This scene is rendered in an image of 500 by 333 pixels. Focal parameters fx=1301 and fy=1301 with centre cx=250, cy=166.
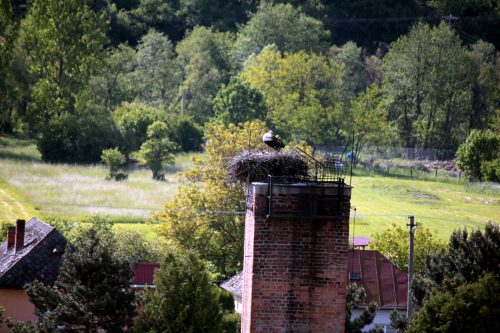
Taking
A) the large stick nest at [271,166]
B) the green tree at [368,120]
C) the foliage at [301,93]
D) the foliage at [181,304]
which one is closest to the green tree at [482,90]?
the green tree at [368,120]

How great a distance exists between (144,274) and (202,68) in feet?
201

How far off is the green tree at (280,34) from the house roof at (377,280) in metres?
63.6

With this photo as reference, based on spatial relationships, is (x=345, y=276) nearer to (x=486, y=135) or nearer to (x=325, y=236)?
(x=325, y=236)

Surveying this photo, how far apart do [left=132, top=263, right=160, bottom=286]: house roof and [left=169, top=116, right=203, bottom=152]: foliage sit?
42.8 meters

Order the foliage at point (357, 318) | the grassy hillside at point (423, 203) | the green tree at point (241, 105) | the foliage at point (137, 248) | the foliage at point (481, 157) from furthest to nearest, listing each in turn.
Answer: the green tree at point (241, 105) → the foliage at point (481, 157) → the grassy hillside at point (423, 203) → the foliage at point (137, 248) → the foliage at point (357, 318)

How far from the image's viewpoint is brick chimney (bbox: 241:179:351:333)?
624 inches

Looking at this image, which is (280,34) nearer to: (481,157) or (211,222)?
(481,157)

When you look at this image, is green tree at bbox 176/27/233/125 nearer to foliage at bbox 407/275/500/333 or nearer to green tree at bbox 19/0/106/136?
green tree at bbox 19/0/106/136

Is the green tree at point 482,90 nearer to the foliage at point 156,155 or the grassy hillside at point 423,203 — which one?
the grassy hillside at point 423,203

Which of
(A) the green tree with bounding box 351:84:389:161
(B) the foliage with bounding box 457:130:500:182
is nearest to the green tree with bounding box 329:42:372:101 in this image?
(A) the green tree with bounding box 351:84:389:161

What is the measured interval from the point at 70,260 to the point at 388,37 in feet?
Result: 305

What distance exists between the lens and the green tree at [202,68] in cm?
10050

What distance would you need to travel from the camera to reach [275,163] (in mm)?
18156

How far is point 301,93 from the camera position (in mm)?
99312
